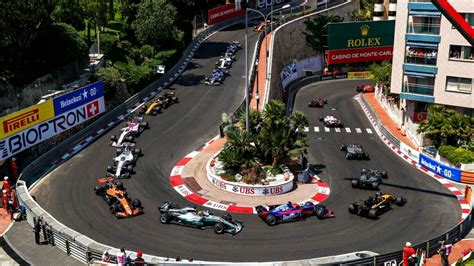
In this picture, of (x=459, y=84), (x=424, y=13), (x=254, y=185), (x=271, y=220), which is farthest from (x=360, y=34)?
(x=271, y=220)

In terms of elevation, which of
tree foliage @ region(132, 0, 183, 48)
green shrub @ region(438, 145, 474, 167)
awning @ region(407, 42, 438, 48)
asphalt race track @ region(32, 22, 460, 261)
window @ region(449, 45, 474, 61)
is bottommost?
asphalt race track @ region(32, 22, 460, 261)

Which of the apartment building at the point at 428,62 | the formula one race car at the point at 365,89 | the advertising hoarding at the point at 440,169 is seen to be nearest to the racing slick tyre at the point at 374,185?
the advertising hoarding at the point at 440,169

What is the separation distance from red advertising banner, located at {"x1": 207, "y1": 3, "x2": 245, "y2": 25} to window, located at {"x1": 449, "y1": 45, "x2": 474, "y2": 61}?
162 ft

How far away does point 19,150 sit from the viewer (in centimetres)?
4275

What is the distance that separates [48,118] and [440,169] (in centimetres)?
3383

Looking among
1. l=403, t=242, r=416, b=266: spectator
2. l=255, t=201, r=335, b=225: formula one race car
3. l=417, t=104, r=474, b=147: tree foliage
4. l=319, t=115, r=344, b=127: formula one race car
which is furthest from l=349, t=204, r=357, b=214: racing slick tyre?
l=319, t=115, r=344, b=127: formula one race car

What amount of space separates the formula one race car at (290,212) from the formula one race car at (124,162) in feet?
39.8

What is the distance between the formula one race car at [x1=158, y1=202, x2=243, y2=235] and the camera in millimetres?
34438

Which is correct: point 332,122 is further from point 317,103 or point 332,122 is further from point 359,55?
point 359,55

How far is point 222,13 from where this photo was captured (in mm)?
98125

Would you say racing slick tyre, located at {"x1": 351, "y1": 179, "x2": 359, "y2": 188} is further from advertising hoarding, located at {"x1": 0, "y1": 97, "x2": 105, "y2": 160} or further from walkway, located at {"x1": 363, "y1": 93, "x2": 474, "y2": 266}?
advertising hoarding, located at {"x1": 0, "y1": 97, "x2": 105, "y2": 160}

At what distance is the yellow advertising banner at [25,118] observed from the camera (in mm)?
40812

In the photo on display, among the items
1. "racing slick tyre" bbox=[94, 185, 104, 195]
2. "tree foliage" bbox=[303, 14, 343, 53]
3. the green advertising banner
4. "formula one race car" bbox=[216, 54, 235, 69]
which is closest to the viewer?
"racing slick tyre" bbox=[94, 185, 104, 195]

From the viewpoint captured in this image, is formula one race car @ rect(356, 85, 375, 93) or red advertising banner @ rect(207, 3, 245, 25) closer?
formula one race car @ rect(356, 85, 375, 93)
